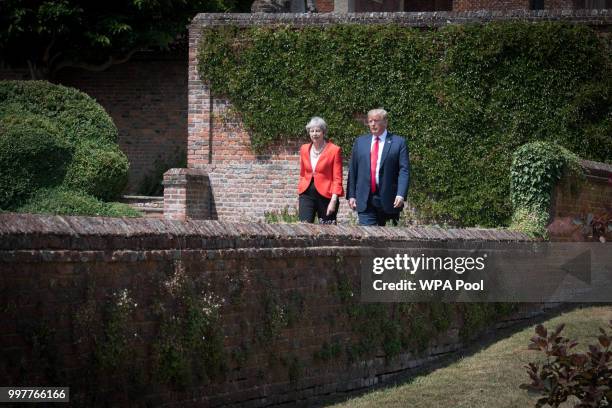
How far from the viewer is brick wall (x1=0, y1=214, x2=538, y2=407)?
625 cm

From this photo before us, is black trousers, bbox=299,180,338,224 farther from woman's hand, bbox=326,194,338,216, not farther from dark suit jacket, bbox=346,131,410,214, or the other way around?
dark suit jacket, bbox=346,131,410,214

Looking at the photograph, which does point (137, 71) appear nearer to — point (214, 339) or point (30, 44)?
point (30, 44)

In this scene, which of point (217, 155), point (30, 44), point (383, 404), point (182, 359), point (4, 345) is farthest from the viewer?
point (30, 44)

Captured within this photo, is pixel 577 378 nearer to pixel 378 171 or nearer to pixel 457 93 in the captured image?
pixel 378 171

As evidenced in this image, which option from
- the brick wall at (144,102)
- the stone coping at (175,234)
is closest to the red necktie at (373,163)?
the stone coping at (175,234)

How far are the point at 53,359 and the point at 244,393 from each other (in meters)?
2.10

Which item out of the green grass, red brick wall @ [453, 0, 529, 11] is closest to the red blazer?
the green grass

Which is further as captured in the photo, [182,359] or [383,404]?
[383,404]

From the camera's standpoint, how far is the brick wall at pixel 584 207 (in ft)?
44.0

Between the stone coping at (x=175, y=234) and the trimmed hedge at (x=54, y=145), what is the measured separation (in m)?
7.17

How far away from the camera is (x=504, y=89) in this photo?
1784cm

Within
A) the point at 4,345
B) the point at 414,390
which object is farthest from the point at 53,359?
the point at 414,390

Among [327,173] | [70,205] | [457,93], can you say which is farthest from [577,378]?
[457,93]

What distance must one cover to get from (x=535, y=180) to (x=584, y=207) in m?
1.29
